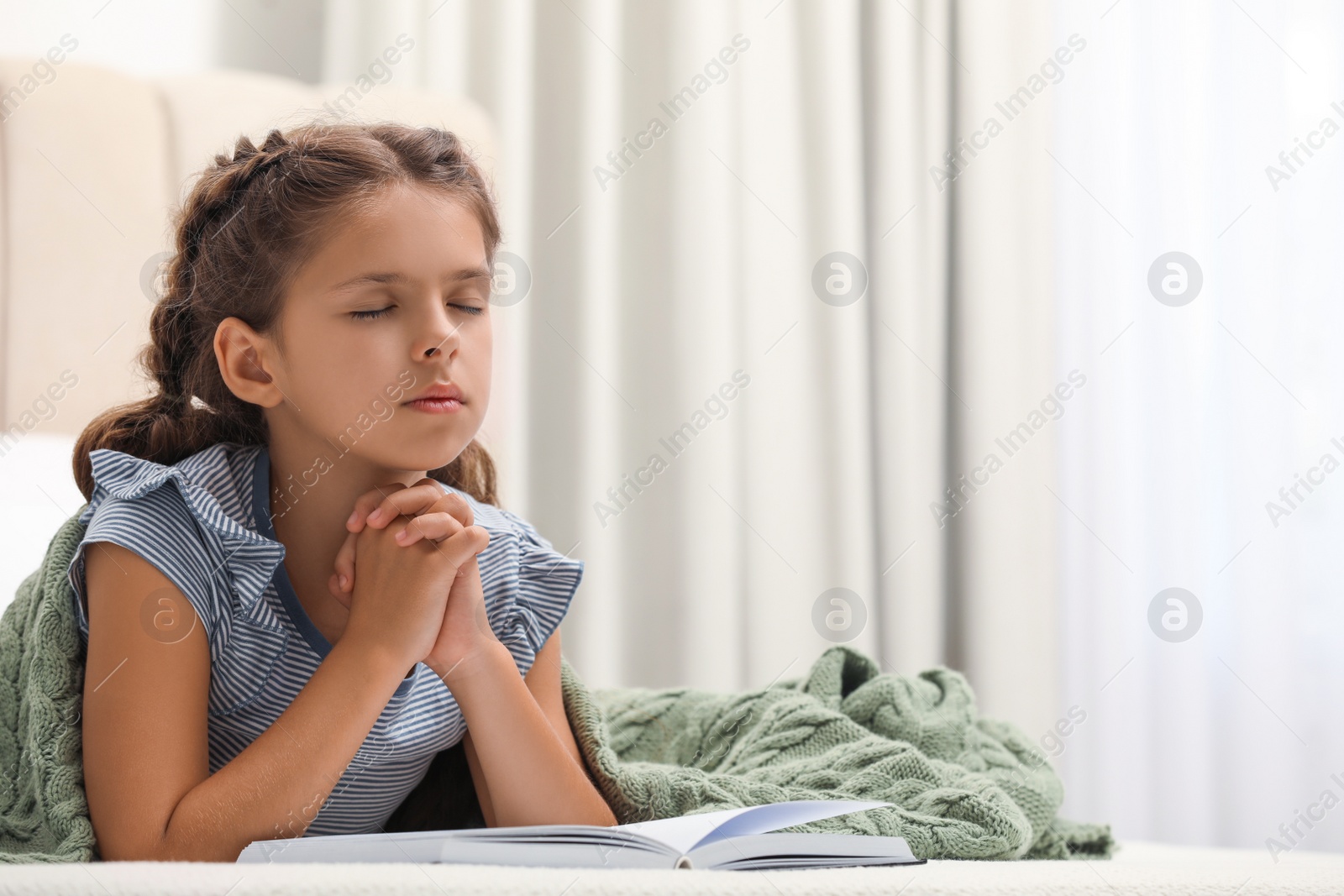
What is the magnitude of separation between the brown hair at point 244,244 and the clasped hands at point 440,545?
0.18m

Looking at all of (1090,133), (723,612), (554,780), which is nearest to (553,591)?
(554,780)

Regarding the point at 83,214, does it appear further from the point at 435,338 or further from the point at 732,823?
the point at 732,823

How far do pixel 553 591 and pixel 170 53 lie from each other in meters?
1.66

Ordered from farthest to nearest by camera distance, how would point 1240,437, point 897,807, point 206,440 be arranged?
point 1240,437 < point 206,440 < point 897,807

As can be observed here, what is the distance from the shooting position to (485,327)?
888 millimetres

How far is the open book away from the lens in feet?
1.97

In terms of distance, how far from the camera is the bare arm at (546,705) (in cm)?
93

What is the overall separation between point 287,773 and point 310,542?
0.80 ft

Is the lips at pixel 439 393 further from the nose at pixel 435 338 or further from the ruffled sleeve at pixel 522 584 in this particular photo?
the ruffled sleeve at pixel 522 584

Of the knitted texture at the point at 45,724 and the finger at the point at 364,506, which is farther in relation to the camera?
the finger at the point at 364,506

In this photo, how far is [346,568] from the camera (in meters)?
0.84

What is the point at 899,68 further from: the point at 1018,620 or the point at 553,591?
the point at 553,591

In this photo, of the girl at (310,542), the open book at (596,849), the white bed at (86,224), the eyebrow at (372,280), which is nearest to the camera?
the open book at (596,849)

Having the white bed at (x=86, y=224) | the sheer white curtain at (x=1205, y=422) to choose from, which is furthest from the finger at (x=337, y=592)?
the sheer white curtain at (x=1205, y=422)
